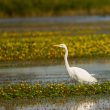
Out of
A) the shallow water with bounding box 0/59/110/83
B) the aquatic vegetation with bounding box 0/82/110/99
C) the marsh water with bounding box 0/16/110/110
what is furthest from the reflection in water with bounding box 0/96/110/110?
the shallow water with bounding box 0/59/110/83

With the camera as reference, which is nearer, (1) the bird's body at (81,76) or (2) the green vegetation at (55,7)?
(1) the bird's body at (81,76)

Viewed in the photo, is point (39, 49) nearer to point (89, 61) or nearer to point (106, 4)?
point (89, 61)

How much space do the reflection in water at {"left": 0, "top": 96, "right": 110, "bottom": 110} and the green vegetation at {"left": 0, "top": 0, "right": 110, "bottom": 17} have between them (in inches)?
1671

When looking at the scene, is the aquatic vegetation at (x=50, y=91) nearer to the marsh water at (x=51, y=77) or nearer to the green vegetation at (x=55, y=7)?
the marsh water at (x=51, y=77)

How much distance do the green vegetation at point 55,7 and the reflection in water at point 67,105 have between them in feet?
139

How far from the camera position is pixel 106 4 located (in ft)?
203

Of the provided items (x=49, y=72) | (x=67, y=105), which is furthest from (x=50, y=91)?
(x=49, y=72)

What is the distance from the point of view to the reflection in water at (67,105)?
14.9m

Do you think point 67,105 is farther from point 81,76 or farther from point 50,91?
point 81,76

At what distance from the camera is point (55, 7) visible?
2378 inches

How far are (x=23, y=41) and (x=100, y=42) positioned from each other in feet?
11.4

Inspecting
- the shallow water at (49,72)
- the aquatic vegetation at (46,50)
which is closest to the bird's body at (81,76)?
the shallow water at (49,72)

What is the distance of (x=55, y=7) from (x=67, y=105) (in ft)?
149

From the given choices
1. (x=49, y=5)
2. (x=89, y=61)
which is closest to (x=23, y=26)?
(x=49, y=5)
